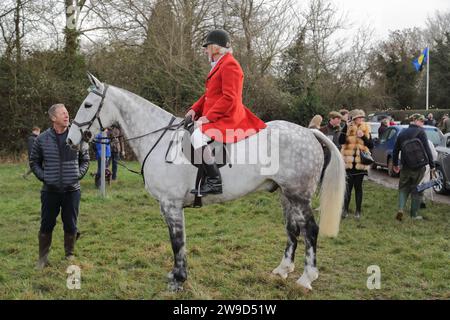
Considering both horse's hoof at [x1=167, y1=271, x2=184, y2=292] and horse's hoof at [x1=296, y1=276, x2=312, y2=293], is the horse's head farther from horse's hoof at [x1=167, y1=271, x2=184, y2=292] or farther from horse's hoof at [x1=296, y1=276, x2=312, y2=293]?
horse's hoof at [x1=296, y1=276, x2=312, y2=293]

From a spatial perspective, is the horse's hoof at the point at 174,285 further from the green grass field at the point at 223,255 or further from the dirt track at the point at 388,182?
the dirt track at the point at 388,182

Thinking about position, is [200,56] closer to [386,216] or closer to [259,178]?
[386,216]

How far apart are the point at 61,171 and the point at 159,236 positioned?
209cm

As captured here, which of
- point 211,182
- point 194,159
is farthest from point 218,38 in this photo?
point 211,182

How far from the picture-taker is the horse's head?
4.82 m

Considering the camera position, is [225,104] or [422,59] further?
[422,59]

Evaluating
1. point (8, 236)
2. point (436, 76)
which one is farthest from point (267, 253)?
point (436, 76)

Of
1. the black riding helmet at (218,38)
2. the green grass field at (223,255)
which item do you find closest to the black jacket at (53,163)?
the green grass field at (223,255)

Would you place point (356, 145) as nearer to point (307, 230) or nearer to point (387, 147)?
point (307, 230)

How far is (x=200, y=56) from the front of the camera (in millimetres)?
19500

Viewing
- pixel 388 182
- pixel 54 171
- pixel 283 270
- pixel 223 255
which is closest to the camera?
pixel 283 270

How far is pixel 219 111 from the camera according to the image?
4.50m

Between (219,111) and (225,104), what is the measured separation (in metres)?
0.10

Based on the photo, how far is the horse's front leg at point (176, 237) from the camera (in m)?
4.67
